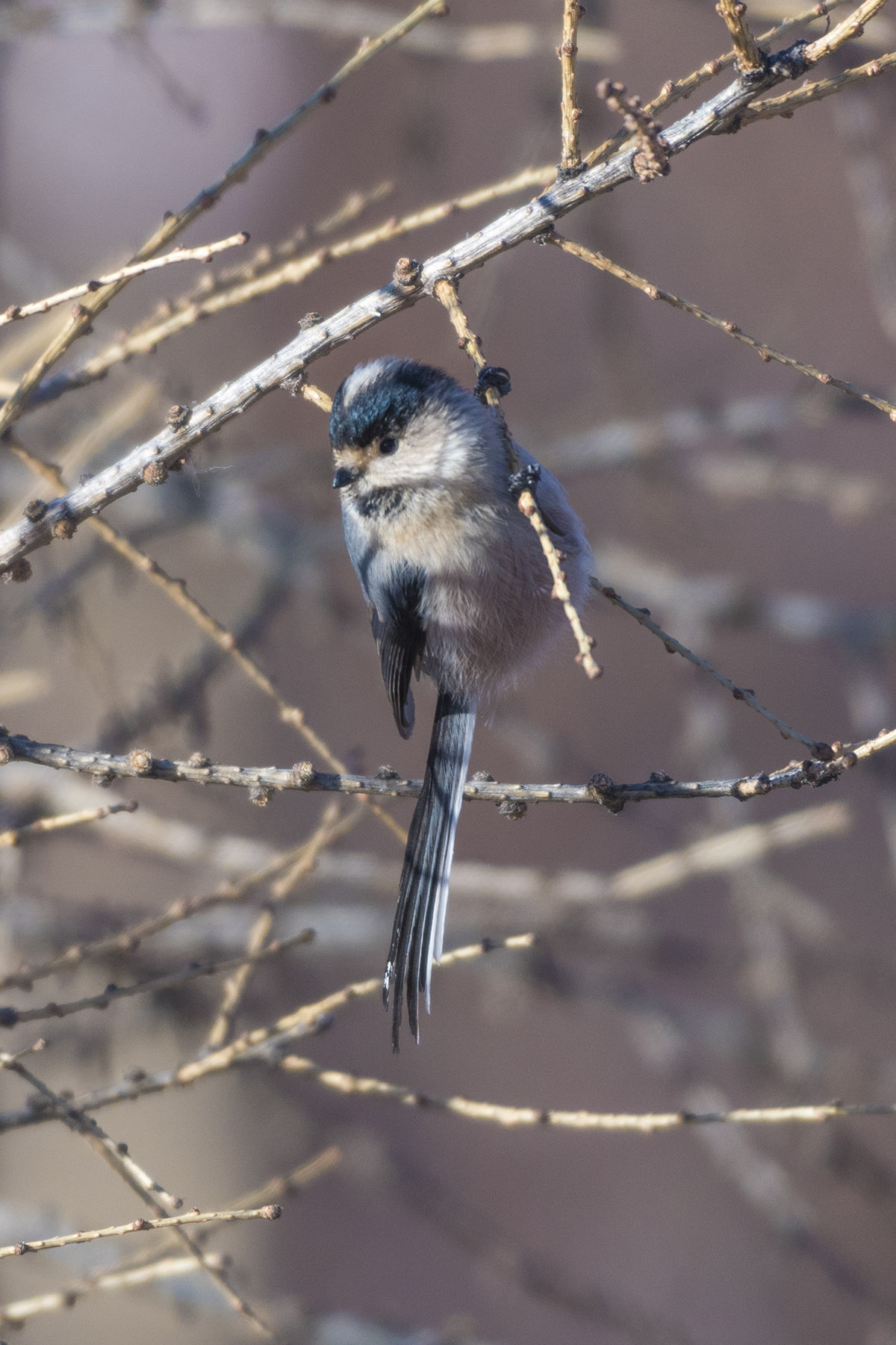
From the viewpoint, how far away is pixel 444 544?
211 centimetres

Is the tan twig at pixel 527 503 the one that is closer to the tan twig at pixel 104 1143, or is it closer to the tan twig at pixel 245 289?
the tan twig at pixel 245 289

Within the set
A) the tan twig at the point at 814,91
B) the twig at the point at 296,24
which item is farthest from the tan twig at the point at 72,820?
the twig at the point at 296,24

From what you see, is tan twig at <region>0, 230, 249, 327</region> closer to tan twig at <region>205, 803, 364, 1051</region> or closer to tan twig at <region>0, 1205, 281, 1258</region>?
tan twig at <region>205, 803, 364, 1051</region>

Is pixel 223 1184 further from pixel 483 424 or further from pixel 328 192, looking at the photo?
pixel 328 192

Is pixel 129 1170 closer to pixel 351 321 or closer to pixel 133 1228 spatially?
pixel 133 1228

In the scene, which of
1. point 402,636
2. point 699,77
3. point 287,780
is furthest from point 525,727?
point 699,77

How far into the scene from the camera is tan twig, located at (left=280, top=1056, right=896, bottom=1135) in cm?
135

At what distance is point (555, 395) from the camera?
4816 mm

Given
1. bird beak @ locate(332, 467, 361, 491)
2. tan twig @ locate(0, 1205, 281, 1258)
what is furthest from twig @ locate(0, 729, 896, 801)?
bird beak @ locate(332, 467, 361, 491)

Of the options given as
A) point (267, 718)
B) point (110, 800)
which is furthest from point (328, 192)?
point (110, 800)

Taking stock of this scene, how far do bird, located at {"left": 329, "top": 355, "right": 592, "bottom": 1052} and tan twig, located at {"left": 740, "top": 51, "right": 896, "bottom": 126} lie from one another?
81 centimetres

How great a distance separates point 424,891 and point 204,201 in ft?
3.61

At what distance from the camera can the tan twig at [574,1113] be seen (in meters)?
1.35

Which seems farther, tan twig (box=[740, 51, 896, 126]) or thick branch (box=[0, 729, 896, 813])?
thick branch (box=[0, 729, 896, 813])
